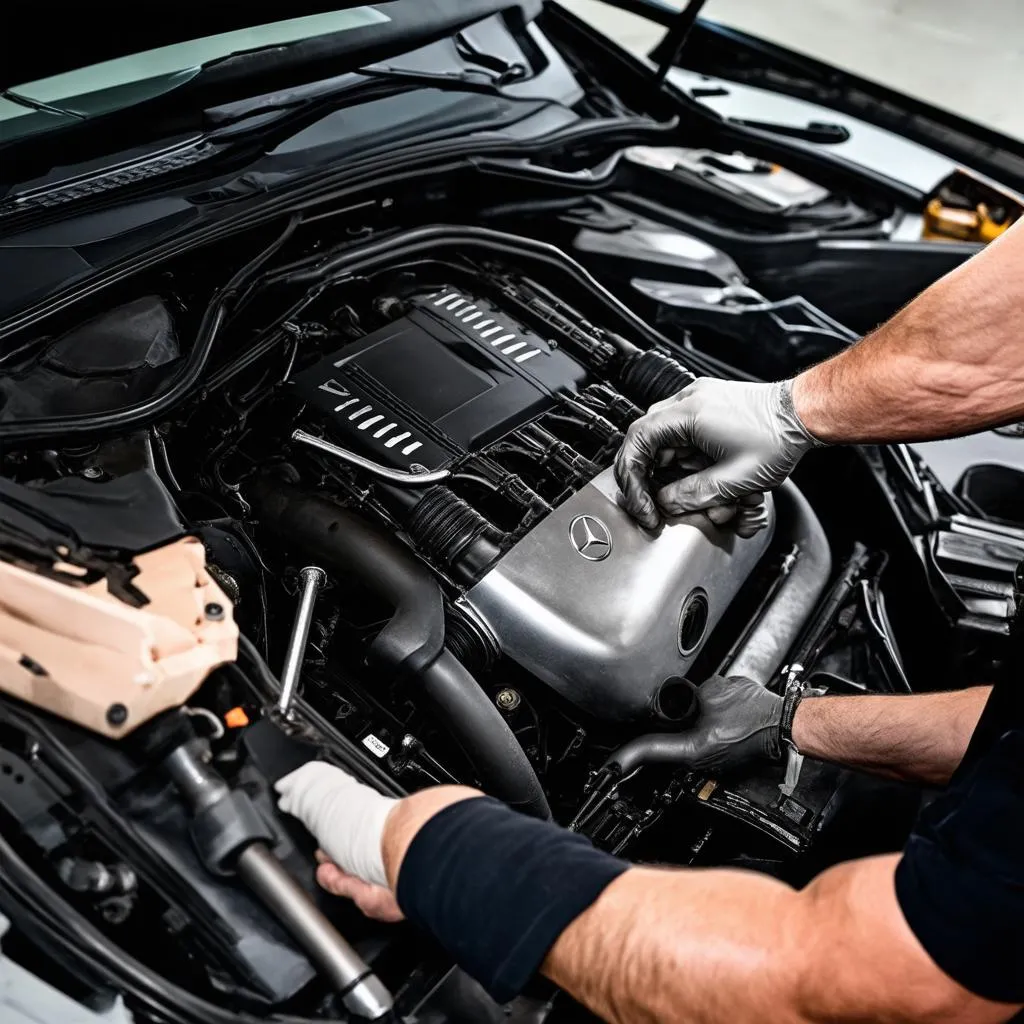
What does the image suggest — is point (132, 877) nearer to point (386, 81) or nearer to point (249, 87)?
point (249, 87)

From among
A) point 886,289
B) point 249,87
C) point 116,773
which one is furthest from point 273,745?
point 886,289

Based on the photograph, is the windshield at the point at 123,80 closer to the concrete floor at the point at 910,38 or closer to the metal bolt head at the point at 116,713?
the metal bolt head at the point at 116,713

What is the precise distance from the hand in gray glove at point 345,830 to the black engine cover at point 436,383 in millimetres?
529

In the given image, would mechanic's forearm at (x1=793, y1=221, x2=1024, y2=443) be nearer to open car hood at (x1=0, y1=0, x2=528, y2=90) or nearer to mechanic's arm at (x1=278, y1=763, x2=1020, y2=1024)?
mechanic's arm at (x1=278, y1=763, x2=1020, y2=1024)

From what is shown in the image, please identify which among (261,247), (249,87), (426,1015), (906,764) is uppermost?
(249,87)

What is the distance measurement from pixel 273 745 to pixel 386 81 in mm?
1352

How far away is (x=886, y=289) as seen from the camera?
2129mm

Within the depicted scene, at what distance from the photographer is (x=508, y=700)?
140cm

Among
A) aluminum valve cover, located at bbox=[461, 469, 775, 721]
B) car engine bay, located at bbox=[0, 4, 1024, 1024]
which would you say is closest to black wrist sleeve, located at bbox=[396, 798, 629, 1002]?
car engine bay, located at bbox=[0, 4, 1024, 1024]

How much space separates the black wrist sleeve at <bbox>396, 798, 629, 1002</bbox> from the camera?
3.01 feet

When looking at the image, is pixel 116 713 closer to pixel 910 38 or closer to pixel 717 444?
pixel 717 444

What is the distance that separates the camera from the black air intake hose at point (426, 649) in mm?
1263

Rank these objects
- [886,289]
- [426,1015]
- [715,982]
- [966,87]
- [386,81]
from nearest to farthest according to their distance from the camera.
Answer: [715,982], [426,1015], [386,81], [886,289], [966,87]

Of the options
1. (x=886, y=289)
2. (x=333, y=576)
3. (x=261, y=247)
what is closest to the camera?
(x=333, y=576)
